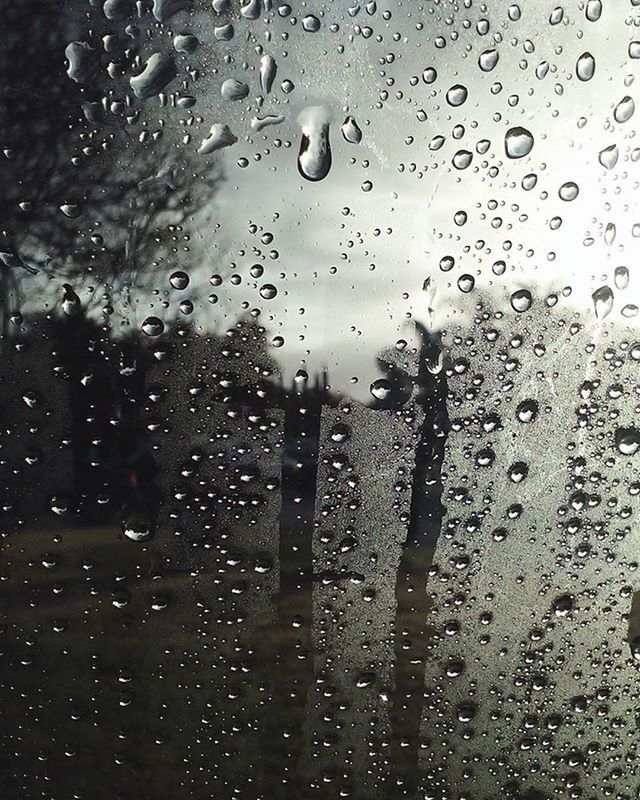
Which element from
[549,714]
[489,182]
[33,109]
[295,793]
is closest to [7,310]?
[33,109]

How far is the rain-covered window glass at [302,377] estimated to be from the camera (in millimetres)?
908

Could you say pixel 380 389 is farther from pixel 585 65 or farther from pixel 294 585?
pixel 585 65

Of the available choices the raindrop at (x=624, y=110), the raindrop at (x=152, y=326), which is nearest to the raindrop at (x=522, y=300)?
the raindrop at (x=624, y=110)

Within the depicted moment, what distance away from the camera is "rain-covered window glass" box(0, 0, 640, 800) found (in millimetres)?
908

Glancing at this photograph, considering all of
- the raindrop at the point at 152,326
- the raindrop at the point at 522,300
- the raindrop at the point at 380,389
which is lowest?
the raindrop at the point at 380,389

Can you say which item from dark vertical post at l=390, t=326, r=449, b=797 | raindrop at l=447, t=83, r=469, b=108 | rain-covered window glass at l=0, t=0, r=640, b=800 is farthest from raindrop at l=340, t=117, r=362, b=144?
dark vertical post at l=390, t=326, r=449, b=797

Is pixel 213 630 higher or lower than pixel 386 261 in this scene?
lower

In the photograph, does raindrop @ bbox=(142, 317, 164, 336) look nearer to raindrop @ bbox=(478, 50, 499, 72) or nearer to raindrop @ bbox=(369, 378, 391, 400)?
raindrop @ bbox=(369, 378, 391, 400)

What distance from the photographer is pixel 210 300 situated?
0.93m

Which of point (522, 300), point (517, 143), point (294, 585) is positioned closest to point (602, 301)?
point (522, 300)

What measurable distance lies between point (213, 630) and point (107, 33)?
0.86 metres

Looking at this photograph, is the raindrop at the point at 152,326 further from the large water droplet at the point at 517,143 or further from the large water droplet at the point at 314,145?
the large water droplet at the point at 517,143

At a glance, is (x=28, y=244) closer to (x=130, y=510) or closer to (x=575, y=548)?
(x=130, y=510)

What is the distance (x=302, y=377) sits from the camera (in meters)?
0.95
